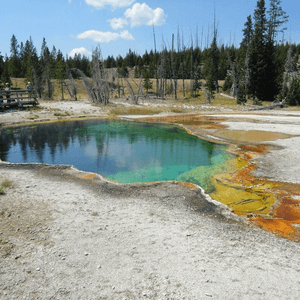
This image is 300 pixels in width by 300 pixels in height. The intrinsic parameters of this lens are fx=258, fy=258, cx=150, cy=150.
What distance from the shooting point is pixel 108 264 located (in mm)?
5246

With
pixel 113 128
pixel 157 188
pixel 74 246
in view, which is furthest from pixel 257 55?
pixel 74 246

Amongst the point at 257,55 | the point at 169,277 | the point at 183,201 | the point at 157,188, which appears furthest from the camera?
the point at 257,55

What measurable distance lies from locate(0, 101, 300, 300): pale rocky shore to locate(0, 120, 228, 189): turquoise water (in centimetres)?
308

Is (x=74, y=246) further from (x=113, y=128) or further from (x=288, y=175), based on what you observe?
(x=113, y=128)

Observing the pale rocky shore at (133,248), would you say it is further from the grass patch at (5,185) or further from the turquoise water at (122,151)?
the turquoise water at (122,151)

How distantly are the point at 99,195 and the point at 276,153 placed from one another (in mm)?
10490

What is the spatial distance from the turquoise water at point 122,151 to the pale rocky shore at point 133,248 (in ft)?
10.1

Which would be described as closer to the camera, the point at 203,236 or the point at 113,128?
the point at 203,236

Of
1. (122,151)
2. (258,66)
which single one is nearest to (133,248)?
(122,151)

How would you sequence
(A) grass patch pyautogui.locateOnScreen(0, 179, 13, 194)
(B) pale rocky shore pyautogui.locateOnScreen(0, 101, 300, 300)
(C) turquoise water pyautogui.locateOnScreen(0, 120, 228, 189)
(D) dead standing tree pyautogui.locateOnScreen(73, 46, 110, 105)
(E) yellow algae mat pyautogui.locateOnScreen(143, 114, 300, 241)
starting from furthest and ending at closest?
1. (D) dead standing tree pyautogui.locateOnScreen(73, 46, 110, 105)
2. (C) turquoise water pyautogui.locateOnScreen(0, 120, 228, 189)
3. (A) grass patch pyautogui.locateOnScreen(0, 179, 13, 194)
4. (E) yellow algae mat pyautogui.locateOnScreen(143, 114, 300, 241)
5. (B) pale rocky shore pyautogui.locateOnScreen(0, 101, 300, 300)

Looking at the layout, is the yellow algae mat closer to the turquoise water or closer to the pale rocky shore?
the pale rocky shore

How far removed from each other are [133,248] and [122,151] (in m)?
11.3

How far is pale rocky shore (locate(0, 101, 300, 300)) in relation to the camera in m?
4.61

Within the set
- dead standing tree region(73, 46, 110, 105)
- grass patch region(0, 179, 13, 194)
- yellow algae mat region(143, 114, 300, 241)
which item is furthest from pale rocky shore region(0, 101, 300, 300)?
dead standing tree region(73, 46, 110, 105)
